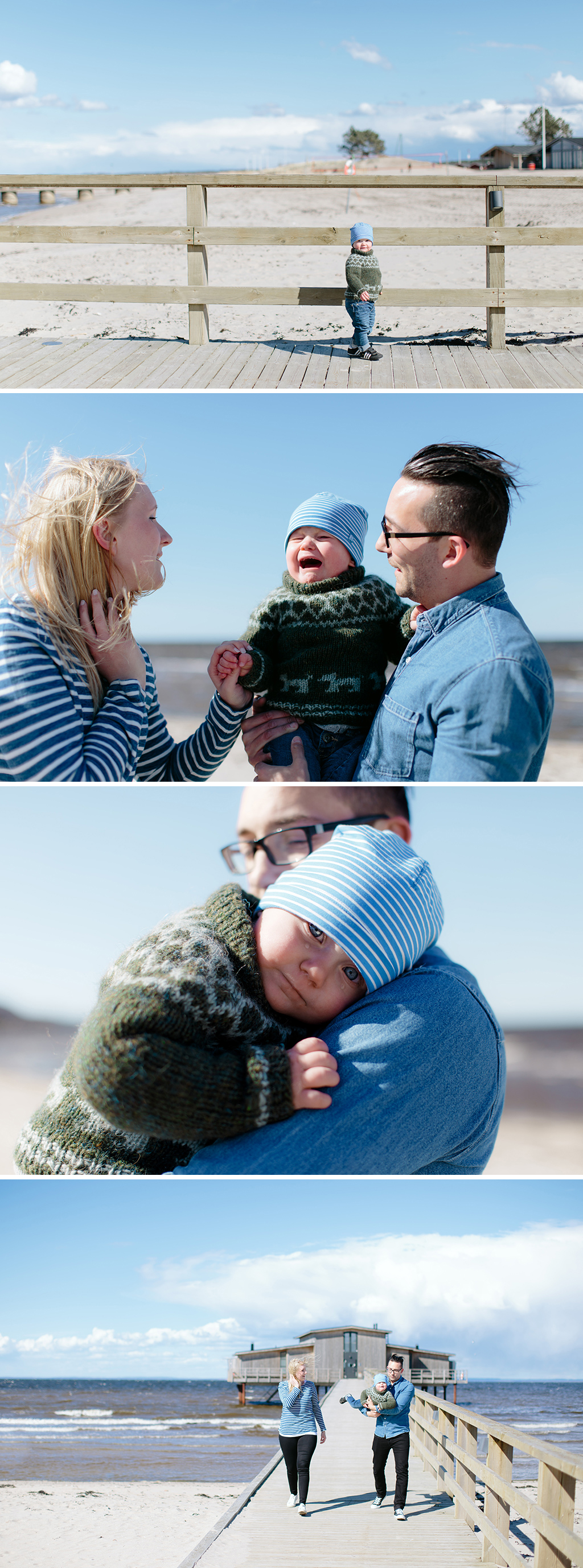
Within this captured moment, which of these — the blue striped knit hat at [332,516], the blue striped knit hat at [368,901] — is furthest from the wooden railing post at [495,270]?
the blue striped knit hat at [368,901]

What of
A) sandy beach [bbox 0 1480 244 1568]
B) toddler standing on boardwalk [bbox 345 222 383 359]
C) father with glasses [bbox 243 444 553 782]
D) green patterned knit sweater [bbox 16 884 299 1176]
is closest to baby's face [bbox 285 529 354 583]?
father with glasses [bbox 243 444 553 782]

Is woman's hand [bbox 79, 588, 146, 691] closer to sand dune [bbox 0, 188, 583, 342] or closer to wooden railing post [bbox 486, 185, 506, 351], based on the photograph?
wooden railing post [bbox 486, 185, 506, 351]

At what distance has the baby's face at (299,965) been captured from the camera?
1.51 meters

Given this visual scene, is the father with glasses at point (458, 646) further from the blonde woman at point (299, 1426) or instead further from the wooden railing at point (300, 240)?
the wooden railing at point (300, 240)

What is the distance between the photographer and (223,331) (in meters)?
9.51

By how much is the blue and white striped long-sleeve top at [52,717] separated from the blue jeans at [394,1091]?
62 cm

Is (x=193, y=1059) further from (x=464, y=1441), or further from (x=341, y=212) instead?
(x=341, y=212)

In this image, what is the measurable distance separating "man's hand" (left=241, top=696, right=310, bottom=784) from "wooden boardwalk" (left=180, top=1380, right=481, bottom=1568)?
10.4 feet

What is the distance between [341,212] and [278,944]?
33.3 meters

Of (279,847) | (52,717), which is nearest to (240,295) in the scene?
(52,717)

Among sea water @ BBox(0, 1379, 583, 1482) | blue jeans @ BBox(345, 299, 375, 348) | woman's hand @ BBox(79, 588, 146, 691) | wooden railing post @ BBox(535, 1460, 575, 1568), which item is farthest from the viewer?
sea water @ BBox(0, 1379, 583, 1482)

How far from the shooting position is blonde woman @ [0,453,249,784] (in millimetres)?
1716

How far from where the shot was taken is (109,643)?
183cm

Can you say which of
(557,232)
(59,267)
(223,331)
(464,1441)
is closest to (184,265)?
(59,267)
